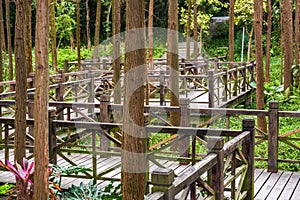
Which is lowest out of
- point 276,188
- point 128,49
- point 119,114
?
point 276,188

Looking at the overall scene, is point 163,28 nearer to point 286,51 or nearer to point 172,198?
point 286,51

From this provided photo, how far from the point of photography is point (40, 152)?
13.9ft

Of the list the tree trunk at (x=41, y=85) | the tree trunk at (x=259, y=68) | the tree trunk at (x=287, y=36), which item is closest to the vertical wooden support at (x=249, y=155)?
the tree trunk at (x=41, y=85)

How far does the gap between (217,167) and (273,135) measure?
3081mm

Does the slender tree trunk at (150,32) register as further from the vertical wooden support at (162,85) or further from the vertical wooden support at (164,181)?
the vertical wooden support at (164,181)

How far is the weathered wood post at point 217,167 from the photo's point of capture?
4.63m

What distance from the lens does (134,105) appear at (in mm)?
4652

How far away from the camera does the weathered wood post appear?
15.2 feet

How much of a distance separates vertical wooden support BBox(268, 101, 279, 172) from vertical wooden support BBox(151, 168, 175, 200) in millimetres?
4269

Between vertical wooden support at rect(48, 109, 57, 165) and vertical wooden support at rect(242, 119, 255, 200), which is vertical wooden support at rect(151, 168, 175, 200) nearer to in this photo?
vertical wooden support at rect(242, 119, 255, 200)

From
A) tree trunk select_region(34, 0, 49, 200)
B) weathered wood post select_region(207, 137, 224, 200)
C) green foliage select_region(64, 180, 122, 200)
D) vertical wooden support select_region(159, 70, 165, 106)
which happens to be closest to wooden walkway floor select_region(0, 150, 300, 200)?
green foliage select_region(64, 180, 122, 200)

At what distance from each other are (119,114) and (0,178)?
10.2 feet

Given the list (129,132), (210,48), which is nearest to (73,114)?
(129,132)

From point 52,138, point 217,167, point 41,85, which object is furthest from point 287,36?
point 41,85
